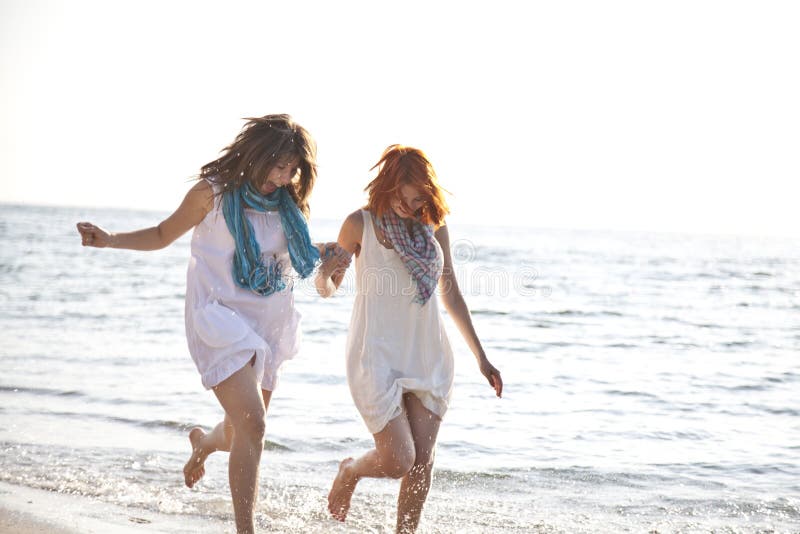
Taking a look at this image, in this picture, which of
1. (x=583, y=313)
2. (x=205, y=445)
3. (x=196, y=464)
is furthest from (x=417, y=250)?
(x=583, y=313)

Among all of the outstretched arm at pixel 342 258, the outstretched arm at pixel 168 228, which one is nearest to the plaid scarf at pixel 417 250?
the outstretched arm at pixel 342 258

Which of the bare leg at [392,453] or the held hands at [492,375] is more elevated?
the held hands at [492,375]

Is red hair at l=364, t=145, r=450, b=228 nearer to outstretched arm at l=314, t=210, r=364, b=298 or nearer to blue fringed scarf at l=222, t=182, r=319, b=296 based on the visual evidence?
outstretched arm at l=314, t=210, r=364, b=298

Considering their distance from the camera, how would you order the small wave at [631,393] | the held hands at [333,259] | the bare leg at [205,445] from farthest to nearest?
the small wave at [631,393], the bare leg at [205,445], the held hands at [333,259]

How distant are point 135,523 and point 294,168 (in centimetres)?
211

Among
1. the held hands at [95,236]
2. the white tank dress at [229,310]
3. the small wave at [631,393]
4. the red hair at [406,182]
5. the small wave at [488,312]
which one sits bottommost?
the small wave at [488,312]

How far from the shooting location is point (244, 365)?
11.7 ft

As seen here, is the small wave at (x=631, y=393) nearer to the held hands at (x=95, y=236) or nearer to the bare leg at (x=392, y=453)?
the bare leg at (x=392, y=453)

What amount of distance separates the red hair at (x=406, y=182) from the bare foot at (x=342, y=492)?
4.07 feet

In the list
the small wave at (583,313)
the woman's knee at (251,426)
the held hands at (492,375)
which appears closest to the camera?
the woman's knee at (251,426)

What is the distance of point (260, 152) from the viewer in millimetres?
3643

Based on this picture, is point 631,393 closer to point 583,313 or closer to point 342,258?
point 342,258

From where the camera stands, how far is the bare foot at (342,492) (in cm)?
398

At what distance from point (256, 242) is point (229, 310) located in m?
0.32
